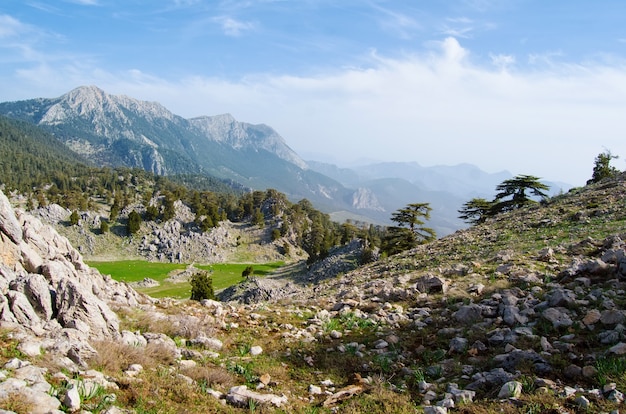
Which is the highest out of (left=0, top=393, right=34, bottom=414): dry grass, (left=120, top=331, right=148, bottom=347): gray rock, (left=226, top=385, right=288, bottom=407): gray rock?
(left=0, top=393, right=34, bottom=414): dry grass

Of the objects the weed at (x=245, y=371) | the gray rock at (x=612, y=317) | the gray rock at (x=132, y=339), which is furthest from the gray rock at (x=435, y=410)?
the gray rock at (x=132, y=339)

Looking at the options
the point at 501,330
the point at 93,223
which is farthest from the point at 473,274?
the point at 93,223

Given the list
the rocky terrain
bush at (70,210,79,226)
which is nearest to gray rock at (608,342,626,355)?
the rocky terrain

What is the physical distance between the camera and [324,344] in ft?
41.0

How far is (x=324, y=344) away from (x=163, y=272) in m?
96.2

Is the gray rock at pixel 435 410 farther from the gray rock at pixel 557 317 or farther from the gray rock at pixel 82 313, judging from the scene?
the gray rock at pixel 82 313

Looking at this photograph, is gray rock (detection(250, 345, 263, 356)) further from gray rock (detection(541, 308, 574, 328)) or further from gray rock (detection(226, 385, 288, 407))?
gray rock (detection(541, 308, 574, 328))

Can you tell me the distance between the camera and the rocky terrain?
774cm

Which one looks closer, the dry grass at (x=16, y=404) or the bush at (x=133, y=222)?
the dry grass at (x=16, y=404)

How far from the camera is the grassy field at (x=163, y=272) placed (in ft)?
269

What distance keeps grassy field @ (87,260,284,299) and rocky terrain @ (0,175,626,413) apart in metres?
65.5

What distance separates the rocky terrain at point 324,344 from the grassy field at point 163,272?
65.5 m

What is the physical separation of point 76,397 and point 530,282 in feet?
50.6

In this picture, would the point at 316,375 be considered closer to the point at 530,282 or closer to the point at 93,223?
the point at 530,282
